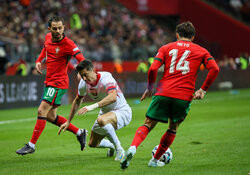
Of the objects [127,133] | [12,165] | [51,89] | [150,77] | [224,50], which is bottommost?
[224,50]

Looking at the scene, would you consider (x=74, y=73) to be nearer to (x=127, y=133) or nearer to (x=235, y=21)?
(x=127, y=133)

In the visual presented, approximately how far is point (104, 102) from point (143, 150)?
2172mm

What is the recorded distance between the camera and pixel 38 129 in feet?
28.3

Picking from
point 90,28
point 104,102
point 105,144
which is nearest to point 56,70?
point 105,144

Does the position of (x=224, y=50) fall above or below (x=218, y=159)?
below

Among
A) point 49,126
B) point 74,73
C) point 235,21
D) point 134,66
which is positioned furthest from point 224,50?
point 49,126

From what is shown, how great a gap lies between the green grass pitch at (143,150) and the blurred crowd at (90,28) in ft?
28.2

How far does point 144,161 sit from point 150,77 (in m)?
1.70

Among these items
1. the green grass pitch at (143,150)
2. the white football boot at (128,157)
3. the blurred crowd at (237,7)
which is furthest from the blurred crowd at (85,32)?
the white football boot at (128,157)

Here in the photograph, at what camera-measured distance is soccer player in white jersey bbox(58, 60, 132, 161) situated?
23.9 ft

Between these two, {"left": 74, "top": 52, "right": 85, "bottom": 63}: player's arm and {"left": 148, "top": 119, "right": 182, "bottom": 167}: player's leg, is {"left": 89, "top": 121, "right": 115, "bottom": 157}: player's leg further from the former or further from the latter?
{"left": 74, "top": 52, "right": 85, "bottom": 63}: player's arm

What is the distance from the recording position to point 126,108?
8.00 meters

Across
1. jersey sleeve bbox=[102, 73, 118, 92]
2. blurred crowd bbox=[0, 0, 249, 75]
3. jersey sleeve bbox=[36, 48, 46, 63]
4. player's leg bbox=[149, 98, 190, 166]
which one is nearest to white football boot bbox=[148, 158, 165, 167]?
player's leg bbox=[149, 98, 190, 166]

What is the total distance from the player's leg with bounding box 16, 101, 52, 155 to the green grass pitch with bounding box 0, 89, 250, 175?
0.14 m
